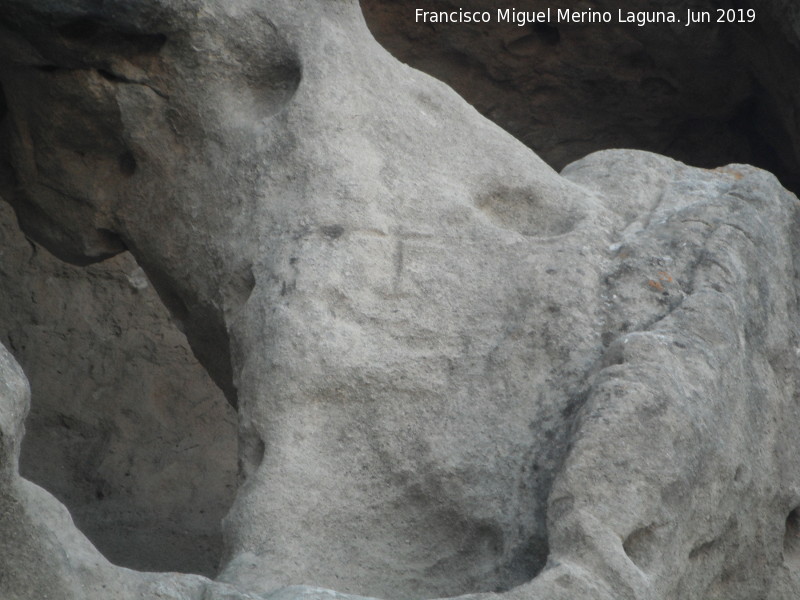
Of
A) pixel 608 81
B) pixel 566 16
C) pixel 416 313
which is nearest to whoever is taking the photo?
pixel 416 313

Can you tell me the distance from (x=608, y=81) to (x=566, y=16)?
0.26m

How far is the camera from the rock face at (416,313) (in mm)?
1827

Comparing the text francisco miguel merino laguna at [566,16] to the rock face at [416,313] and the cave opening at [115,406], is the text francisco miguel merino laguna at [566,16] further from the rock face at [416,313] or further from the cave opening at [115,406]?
the rock face at [416,313]

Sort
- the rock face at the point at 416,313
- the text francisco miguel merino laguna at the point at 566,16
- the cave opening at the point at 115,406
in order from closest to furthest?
1. the rock face at the point at 416,313
2. the cave opening at the point at 115,406
3. the text francisco miguel merino laguna at the point at 566,16

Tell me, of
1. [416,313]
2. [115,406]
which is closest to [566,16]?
[115,406]

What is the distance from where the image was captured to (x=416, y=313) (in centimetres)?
208

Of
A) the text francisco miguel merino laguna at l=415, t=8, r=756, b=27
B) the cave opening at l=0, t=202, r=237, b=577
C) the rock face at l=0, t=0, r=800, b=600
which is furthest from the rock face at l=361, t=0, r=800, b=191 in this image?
the rock face at l=0, t=0, r=800, b=600

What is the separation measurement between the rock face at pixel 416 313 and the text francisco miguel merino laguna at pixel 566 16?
141 centimetres

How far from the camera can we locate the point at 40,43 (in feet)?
7.84

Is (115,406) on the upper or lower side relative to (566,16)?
lower

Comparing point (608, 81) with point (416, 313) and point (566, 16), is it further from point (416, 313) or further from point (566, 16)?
point (416, 313)

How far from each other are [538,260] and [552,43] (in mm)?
1953

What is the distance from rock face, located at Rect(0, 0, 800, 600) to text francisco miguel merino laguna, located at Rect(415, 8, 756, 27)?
1.41m

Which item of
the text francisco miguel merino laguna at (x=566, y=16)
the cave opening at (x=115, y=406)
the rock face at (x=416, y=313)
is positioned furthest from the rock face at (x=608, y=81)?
the rock face at (x=416, y=313)
